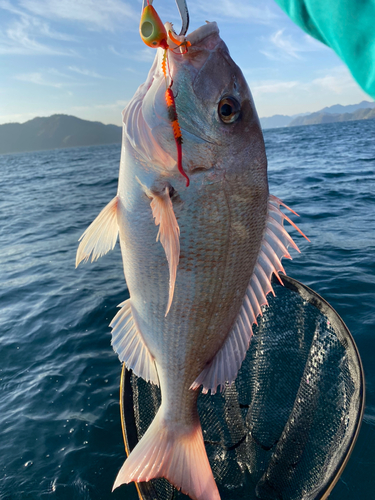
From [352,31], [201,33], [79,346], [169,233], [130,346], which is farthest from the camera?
[79,346]

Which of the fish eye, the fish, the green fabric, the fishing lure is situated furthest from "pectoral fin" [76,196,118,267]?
the green fabric

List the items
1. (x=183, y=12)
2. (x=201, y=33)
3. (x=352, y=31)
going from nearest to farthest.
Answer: (x=352, y=31) → (x=183, y=12) → (x=201, y=33)

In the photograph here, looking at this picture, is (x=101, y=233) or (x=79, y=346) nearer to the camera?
(x=101, y=233)

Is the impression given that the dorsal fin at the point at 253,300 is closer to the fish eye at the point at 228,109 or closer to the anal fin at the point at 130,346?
the anal fin at the point at 130,346

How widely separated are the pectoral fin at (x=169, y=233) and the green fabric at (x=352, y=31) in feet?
2.97

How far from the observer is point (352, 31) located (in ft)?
3.76

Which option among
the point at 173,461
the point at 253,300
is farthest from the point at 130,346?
the point at 253,300

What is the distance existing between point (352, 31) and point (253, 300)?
1.32 metres

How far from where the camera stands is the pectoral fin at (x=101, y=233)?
1.88 m

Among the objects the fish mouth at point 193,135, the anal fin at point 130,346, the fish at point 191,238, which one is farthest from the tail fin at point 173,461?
the fish mouth at point 193,135

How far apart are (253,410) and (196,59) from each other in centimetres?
298

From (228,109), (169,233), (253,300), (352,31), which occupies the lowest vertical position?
(253,300)

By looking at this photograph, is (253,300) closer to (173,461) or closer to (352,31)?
(173,461)

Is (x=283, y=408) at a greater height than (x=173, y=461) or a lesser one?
lesser
